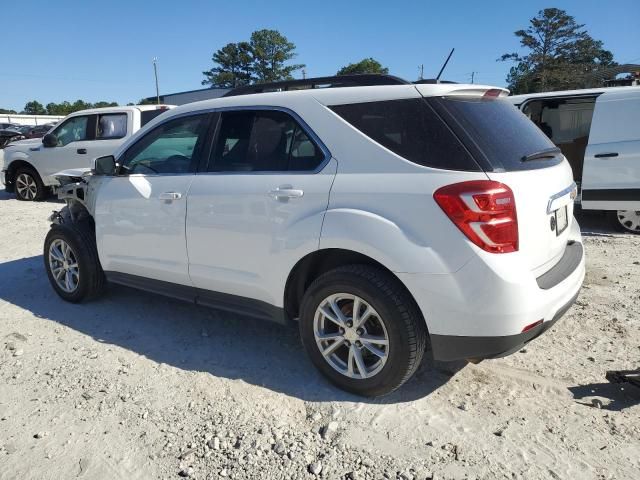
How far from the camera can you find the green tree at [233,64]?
267ft

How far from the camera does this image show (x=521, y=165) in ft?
8.81

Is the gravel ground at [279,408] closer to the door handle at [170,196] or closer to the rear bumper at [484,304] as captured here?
the rear bumper at [484,304]

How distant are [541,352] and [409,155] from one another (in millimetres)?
1804

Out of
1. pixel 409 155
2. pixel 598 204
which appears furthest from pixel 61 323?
pixel 598 204

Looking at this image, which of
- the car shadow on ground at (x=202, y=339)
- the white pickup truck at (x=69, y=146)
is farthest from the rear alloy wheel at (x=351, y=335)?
the white pickup truck at (x=69, y=146)

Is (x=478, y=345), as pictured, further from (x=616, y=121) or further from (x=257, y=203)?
(x=616, y=121)

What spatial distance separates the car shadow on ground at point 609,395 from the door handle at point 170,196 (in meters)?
2.85

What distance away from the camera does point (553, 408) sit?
9.25ft

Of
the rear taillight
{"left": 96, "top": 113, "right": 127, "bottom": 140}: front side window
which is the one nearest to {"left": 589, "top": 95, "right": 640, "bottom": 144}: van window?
the rear taillight

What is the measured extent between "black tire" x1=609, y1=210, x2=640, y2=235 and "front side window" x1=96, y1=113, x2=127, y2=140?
8.49 metres

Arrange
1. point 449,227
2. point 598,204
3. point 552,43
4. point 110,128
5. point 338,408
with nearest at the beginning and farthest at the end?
point 449,227 → point 338,408 → point 598,204 → point 110,128 → point 552,43

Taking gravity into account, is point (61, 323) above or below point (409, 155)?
below

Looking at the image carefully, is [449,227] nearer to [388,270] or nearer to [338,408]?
[388,270]

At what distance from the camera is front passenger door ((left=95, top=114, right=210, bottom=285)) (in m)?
3.67
